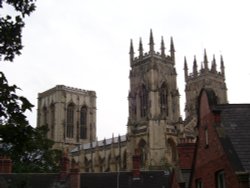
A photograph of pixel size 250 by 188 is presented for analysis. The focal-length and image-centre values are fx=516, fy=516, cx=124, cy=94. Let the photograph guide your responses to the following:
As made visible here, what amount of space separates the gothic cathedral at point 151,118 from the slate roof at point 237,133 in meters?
56.3

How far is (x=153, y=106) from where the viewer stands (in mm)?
92562

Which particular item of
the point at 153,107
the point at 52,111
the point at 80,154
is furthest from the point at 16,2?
the point at 52,111

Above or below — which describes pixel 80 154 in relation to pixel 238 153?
above

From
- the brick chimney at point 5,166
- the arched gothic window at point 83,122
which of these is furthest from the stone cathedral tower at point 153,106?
the brick chimney at point 5,166

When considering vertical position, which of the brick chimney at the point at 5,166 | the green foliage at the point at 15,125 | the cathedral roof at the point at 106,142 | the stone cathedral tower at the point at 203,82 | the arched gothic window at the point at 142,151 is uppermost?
the stone cathedral tower at the point at 203,82

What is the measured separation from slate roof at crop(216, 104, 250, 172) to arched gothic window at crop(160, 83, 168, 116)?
73.3m

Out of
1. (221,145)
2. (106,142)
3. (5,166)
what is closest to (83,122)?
(106,142)

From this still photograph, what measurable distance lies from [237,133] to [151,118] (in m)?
71.3

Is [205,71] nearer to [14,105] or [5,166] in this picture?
[5,166]

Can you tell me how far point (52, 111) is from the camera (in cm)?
12606

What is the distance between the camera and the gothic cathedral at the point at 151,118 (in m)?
89.6

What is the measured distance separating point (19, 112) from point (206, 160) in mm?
11907

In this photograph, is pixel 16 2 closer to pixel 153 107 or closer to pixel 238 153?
pixel 238 153

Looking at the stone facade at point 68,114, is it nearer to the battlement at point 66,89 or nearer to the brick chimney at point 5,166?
the battlement at point 66,89
